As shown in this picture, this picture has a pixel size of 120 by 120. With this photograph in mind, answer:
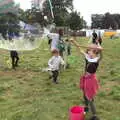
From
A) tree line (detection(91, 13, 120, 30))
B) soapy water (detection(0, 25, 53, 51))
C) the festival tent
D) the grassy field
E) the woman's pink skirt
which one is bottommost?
tree line (detection(91, 13, 120, 30))

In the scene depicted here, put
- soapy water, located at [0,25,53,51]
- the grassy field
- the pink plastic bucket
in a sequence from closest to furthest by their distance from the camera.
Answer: the pink plastic bucket, the grassy field, soapy water, located at [0,25,53,51]

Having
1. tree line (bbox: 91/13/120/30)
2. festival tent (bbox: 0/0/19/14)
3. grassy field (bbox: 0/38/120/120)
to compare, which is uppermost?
festival tent (bbox: 0/0/19/14)

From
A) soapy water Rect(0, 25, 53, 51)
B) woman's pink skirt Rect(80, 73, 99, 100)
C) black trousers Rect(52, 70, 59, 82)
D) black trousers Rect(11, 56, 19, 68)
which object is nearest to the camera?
woman's pink skirt Rect(80, 73, 99, 100)

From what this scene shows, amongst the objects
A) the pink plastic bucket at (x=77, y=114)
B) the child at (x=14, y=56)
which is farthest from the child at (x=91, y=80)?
the child at (x=14, y=56)

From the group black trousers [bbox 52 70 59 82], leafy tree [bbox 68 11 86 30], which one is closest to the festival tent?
black trousers [bbox 52 70 59 82]

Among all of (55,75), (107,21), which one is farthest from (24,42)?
(107,21)

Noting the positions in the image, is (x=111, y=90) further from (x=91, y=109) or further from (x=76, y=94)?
(x=91, y=109)

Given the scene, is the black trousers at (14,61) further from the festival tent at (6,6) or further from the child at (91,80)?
the child at (91,80)

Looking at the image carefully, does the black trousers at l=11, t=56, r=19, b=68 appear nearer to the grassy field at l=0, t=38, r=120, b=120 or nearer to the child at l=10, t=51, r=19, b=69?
the child at l=10, t=51, r=19, b=69

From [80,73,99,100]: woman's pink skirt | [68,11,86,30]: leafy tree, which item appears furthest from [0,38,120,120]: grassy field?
[68,11,86,30]: leafy tree

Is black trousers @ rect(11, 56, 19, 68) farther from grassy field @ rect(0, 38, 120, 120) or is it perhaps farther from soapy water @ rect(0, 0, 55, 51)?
soapy water @ rect(0, 0, 55, 51)

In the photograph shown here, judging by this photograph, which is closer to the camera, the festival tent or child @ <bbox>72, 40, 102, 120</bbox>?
child @ <bbox>72, 40, 102, 120</bbox>

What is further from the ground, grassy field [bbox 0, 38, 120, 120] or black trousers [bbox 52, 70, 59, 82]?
black trousers [bbox 52, 70, 59, 82]

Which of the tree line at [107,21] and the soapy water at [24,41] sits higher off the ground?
the soapy water at [24,41]
